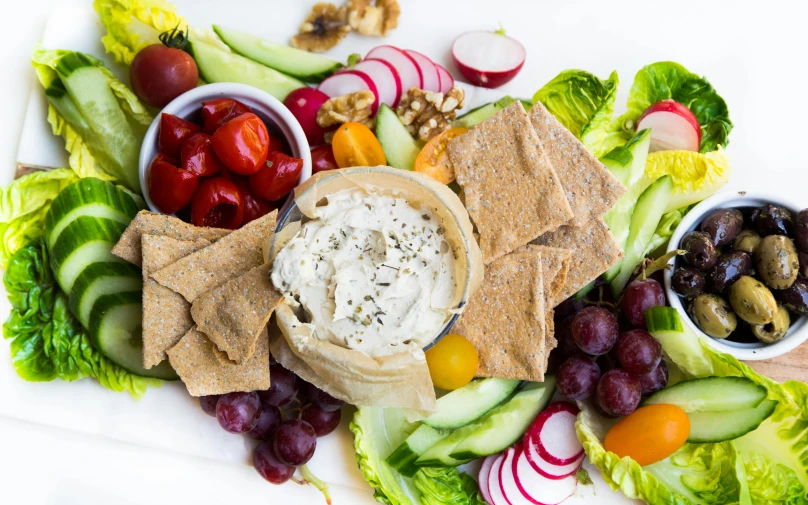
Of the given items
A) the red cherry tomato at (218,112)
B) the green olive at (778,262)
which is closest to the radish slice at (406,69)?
the red cherry tomato at (218,112)

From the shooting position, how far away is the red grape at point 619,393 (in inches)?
62.7

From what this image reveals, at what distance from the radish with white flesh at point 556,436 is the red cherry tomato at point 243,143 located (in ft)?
3.08

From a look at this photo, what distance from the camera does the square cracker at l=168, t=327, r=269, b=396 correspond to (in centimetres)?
157

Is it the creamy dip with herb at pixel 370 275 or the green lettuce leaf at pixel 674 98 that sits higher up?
the green lettuce leaf at pixel 674 98

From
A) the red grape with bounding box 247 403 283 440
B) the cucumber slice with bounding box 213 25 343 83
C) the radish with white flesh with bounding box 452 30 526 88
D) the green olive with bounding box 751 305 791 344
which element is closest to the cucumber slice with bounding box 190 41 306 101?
the cucumber slice with bounding box 213 25 343 83

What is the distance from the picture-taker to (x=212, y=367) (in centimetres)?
158

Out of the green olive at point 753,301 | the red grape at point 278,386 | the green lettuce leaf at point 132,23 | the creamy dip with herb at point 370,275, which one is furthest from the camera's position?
the green lettuce leaf at point 132,23

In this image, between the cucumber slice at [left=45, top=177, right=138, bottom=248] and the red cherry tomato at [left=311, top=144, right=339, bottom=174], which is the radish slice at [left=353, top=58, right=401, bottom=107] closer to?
the red cherry tomato at [left=311, top=144, right=339, bottom=174]

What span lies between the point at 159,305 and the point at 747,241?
1.42 m

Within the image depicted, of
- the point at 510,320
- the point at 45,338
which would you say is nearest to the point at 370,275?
the point at 510,320

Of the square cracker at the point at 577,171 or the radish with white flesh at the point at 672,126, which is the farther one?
the radish with white flesh at the point at 672,126

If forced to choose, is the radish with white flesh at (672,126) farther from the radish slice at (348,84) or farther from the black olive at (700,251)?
the radish slice at (348,84)

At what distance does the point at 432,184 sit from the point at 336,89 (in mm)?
551

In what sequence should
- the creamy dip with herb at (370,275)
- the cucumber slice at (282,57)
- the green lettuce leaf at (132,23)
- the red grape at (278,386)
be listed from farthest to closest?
the cucumber slice at (282,57) < the green lettuce leaf at (132,23) < the red grape at (278,386) < the creamy dip with herb at (370,275)
